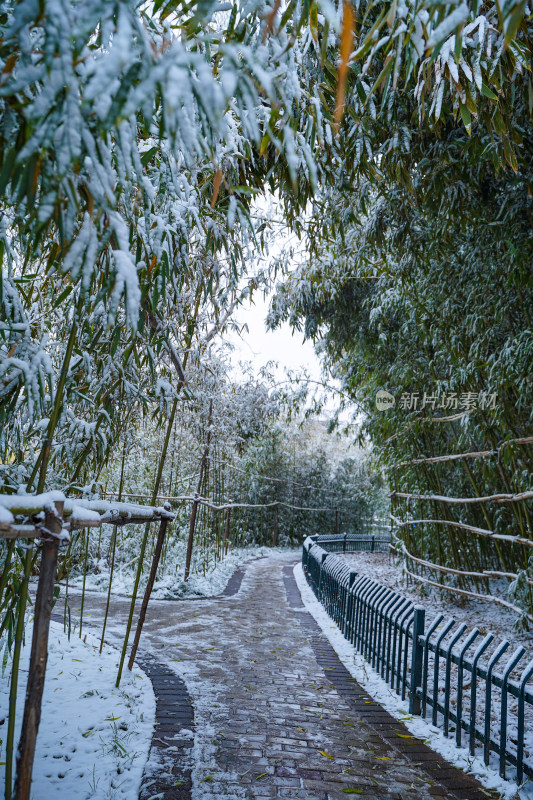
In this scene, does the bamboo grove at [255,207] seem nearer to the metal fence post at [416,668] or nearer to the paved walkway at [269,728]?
the metal fence post at [416,668]

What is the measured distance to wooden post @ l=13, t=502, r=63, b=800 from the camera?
1.18 meters

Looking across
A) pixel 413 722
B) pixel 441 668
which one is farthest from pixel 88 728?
pixel 441 668

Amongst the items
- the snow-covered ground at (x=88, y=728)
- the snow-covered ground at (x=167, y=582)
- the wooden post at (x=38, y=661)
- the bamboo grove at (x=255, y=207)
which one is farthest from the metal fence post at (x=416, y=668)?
the snow-covered ground at (x=167, y=582)

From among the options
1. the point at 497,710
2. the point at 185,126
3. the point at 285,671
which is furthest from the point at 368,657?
the point at 185,126

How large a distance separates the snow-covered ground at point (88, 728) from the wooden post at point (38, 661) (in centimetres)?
107

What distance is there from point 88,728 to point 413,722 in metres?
1.91

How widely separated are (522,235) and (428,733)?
3087 mm

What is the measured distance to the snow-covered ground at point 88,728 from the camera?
2109mm

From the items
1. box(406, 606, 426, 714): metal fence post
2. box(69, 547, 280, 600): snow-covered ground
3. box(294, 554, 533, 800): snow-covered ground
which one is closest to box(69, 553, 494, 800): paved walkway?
box(294, 554, 533, 800): snow-covered ground

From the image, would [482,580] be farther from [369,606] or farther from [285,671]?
[285,671]

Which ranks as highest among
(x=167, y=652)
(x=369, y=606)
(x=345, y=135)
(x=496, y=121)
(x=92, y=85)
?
(x=345, y=135)

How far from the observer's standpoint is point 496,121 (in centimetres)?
220

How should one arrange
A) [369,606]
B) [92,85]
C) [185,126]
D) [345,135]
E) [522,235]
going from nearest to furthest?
1. [92,85]
2. [185,126]
3. [345,135]
4. [522,235]
5. [369,606]

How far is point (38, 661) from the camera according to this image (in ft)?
3.99
